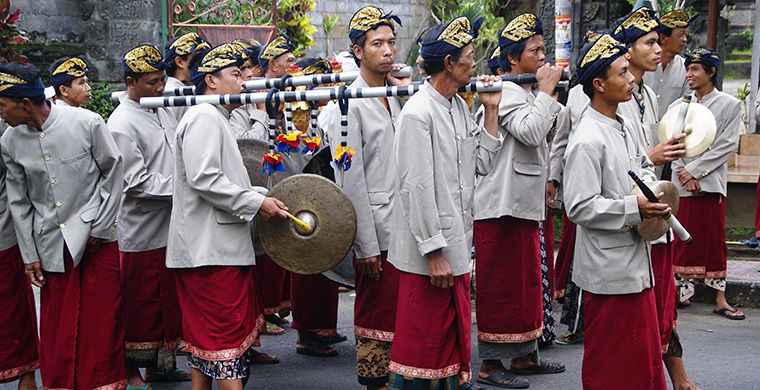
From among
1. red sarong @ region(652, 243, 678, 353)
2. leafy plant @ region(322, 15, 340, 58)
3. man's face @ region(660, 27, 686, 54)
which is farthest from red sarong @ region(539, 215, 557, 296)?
leafy plant @ region(322, 15, 340, 58)

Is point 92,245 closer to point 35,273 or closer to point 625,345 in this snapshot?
point 35,273

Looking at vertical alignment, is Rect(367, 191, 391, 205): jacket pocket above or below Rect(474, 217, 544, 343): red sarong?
above

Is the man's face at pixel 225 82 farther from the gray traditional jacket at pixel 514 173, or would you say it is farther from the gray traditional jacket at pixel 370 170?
the gray traditional jacket at pixel 514 173

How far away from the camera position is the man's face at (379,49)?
15.5ft

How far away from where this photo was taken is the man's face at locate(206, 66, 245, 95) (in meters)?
4.48

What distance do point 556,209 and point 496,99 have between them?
222 cm

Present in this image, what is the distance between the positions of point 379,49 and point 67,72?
2532 mm

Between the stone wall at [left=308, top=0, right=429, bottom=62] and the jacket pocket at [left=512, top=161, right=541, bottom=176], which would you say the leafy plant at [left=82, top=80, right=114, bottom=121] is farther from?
the stone wall at [left=308, top=0, right=429, bottom=62]

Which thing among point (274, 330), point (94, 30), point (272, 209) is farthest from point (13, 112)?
point (94, 30)

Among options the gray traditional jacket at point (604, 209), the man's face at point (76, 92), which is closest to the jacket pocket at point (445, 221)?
the gray traditional jacket at point (604, 209)

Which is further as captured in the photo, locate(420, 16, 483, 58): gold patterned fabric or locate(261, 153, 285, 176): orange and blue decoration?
locate(261, 153, 285, 176): orange and blue decoration

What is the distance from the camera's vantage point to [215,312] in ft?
14.0

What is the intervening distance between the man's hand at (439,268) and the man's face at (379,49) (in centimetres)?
129

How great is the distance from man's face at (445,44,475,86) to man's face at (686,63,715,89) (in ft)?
10.8
